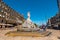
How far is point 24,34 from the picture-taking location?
67.5 ft

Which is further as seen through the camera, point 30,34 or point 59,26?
point 59,26

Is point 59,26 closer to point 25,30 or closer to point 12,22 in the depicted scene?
point 12,22

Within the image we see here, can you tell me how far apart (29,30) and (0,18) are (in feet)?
96.3

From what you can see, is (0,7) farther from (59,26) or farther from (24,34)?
(24,34)

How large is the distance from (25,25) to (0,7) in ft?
100

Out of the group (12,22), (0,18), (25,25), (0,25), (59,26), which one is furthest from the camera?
(59,26)

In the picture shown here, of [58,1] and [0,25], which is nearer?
[0,25]

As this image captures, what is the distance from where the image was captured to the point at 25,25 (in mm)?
24297

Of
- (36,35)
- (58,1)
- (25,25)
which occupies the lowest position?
(36,35)

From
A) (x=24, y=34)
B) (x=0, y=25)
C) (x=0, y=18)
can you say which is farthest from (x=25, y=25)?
(x=0, y=18)

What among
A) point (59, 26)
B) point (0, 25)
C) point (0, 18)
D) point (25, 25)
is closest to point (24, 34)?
point (25, 25)

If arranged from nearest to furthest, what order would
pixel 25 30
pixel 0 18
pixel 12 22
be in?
1. pixel 25 30
2. pixel 0 18
3. pixel 12 22

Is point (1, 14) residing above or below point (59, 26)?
above

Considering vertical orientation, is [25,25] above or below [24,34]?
above
